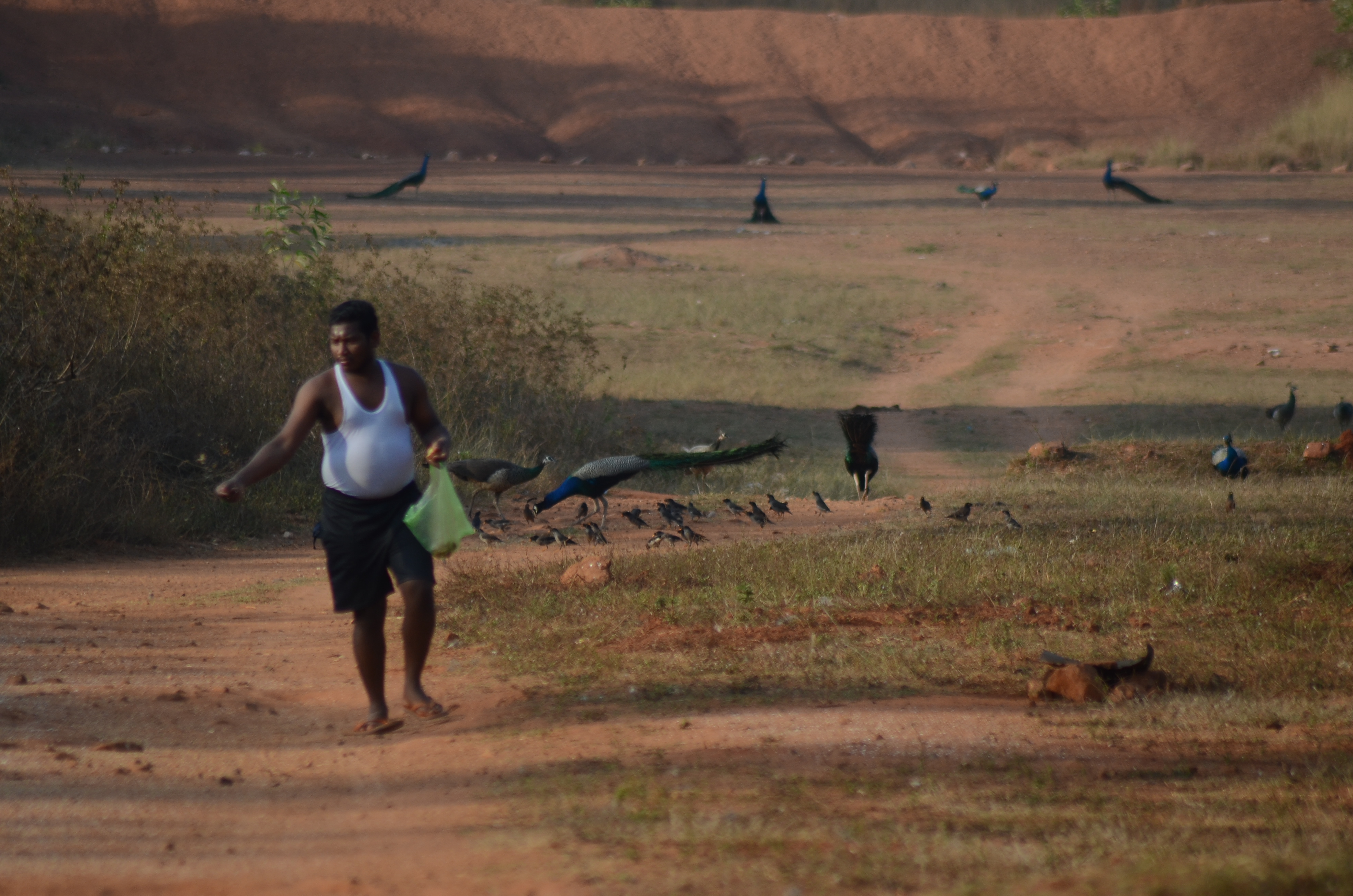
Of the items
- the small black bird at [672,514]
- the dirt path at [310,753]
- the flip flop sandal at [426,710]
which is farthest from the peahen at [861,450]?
the flip flop sandal at [426,710]

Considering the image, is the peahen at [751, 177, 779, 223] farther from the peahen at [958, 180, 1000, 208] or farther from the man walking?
the man walking

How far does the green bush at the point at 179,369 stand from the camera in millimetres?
8672

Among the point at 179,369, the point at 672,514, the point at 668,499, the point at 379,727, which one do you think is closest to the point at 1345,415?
the point at 668,499

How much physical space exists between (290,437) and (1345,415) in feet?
40.2

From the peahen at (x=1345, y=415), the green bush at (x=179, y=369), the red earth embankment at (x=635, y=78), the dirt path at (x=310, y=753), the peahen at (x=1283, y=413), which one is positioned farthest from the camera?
the red earth embankment at (x=635, y=78)

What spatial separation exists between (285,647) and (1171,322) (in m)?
17.5

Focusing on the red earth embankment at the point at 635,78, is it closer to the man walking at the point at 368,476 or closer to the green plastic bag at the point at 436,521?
the man walking at the point at 368,476

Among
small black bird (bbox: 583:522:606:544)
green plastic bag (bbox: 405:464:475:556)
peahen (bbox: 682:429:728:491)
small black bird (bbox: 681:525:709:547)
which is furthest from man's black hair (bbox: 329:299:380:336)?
peahen (bbox: 682:429:728:491)

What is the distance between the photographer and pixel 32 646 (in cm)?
602

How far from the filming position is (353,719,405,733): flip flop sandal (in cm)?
475

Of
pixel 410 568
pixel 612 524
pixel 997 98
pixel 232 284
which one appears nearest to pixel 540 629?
pixel 410 568

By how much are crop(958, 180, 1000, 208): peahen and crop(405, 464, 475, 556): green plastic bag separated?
96.1ft

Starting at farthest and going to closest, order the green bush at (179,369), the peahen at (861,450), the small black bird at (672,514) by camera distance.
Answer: the peahen at (861,450) → the small black bird at (672,514) → the green bush at (179,369)

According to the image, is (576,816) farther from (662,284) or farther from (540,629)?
(662,284)
